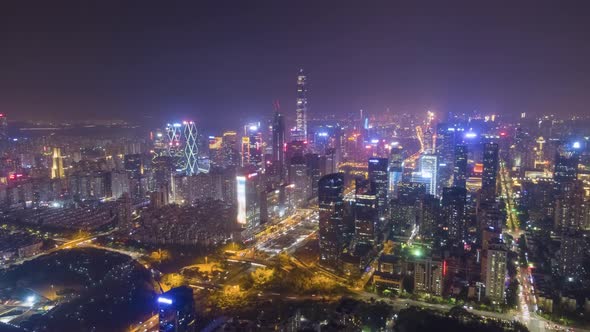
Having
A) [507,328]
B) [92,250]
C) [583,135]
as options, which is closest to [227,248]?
[92,250]

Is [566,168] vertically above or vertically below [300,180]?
above

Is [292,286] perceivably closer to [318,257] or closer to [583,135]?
[318,257]

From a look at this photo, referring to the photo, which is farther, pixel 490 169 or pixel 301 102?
pixel 301 102

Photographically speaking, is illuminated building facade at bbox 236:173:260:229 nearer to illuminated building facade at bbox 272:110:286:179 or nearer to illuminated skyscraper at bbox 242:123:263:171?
illuminated building facade at bbox 272:110:286:179

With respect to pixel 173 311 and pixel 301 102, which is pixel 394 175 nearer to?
pixel 301 102

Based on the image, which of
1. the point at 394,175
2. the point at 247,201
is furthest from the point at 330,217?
the point at 394,175

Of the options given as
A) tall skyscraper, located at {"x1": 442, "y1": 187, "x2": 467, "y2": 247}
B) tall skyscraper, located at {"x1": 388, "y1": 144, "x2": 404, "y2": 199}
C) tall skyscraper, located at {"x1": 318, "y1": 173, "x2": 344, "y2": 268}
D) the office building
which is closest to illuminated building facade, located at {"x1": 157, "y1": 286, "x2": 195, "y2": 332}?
tall skyscraper, located at {"x1": 318, "y1": 173, "x2": 344, "y2": 268}
